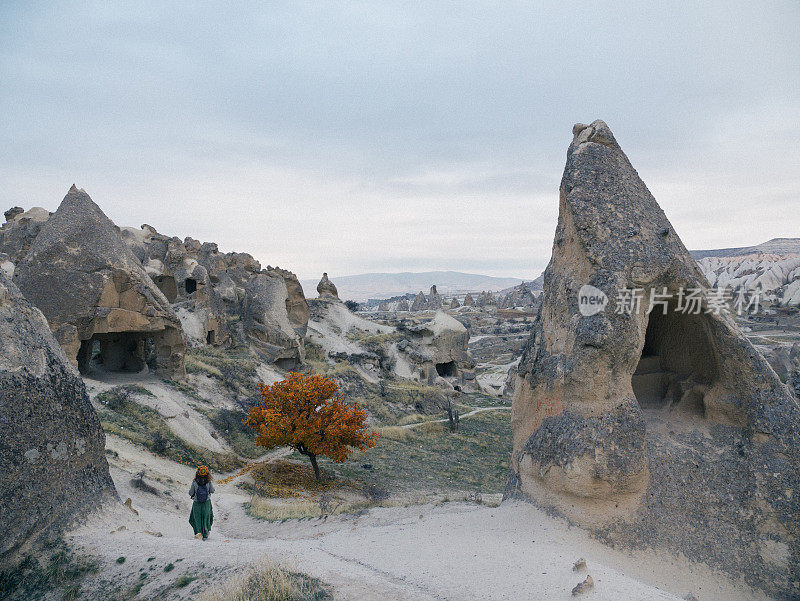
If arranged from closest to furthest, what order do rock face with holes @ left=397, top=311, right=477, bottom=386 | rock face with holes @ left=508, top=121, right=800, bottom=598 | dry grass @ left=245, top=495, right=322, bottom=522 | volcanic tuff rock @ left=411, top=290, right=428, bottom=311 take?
rock face with holes @ left=508, top=121, right=800, bottom=598 → dry grass @ left=245, top=495, right=322, bottom=522 → rock face with holes @ left=397, top=311, right=477, bottom=386 → volcanic tuff rock @ left=411, top=290, right=428, bottom=311

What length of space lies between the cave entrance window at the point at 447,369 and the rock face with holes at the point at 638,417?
25712mm

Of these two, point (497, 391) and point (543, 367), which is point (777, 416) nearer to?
point (543, 367)

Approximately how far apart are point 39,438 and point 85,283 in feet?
26.7

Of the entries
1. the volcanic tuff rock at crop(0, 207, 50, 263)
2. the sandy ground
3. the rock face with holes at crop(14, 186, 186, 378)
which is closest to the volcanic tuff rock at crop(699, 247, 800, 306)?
the rock face with holes at crop(14, 186, 186, 378)

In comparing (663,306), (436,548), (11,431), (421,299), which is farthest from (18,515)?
(421,299)

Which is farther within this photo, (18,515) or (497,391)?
(497,391)

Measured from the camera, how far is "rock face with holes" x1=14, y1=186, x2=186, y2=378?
40.7 ft

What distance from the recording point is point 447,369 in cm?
3331

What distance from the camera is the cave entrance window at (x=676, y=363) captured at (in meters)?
7.27

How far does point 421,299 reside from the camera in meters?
80.1

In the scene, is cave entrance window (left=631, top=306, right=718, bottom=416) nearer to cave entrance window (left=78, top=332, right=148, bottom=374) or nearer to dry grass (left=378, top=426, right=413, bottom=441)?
dry grass (left=378, top=426, right=413, bottom=441)

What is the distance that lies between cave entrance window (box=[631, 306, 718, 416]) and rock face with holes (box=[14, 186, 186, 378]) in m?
12.0

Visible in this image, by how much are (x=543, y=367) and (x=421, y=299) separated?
73.2 m

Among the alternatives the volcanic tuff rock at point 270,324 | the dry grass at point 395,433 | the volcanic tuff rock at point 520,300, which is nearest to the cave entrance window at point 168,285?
the volcanic tuff rock at point 270,324
